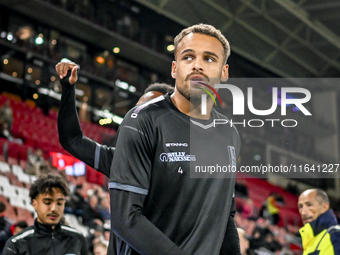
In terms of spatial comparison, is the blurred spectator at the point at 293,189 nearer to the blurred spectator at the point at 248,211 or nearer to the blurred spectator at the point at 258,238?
the blurred spectator at the point at 248,211

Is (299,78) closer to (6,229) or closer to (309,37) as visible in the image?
(309,37)

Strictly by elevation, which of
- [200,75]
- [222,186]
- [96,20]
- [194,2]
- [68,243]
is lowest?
[68,243]

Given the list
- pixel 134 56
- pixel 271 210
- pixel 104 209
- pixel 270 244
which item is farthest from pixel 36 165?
pixel 134 56

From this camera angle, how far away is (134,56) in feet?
53.3

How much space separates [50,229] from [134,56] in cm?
1312

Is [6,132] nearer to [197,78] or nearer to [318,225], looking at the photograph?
[318,225]

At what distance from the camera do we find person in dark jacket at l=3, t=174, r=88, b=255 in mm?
3502

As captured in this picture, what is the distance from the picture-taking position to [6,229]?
4.74 meters

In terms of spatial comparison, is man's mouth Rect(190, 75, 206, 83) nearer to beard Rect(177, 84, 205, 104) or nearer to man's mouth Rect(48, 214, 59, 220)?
beard Rect(177, 84, 205, 104)

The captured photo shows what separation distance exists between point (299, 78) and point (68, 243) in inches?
709

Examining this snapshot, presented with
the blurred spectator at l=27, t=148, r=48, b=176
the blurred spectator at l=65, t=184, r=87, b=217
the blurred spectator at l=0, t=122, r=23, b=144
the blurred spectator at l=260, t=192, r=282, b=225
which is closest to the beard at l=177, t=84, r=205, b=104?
the blurred spectator at l=65, t=184, r=87, b=217

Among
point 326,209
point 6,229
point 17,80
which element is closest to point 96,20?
point 17,80

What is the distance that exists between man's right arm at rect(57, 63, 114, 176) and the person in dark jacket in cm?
174

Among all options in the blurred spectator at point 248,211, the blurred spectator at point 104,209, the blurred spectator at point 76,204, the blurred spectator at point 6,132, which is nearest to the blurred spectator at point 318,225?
the blurred spectator at point 104,209
